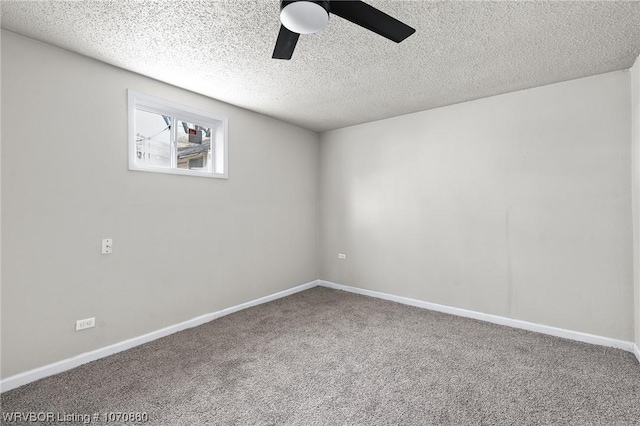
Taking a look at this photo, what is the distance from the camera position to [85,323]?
2385 millimetres

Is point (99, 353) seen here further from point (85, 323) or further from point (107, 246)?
point (107, 246)

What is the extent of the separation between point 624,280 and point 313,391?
2.83 meters

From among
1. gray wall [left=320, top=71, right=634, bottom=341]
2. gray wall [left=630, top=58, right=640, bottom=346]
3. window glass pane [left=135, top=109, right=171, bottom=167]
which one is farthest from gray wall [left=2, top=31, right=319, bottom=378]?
gray wall [left=630, top=58, right=640, bottom=346]

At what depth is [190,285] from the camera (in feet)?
10.2

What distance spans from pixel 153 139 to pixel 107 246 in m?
1.12

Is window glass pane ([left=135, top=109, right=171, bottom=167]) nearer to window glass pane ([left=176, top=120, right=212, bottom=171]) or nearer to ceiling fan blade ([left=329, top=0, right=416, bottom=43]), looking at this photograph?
window glass pane ([left=176, top=120, right=212, bottom=171])

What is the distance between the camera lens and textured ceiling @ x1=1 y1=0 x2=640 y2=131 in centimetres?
181

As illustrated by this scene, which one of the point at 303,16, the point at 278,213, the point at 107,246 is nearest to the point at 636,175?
the point at 303,16

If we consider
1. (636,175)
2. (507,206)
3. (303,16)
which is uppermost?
(303,16)

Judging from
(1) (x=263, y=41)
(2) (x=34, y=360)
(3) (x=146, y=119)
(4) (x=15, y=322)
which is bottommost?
(2) (x=34, y=360)

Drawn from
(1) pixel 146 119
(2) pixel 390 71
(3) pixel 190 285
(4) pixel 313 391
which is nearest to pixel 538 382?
(4) pixel 313 391

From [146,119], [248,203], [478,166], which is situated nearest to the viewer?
[146,119]

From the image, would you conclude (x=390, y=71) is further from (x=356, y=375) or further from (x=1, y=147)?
Result: (x=1, y=147)

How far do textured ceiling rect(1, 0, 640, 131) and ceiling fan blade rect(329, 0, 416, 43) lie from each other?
12.1 inches
